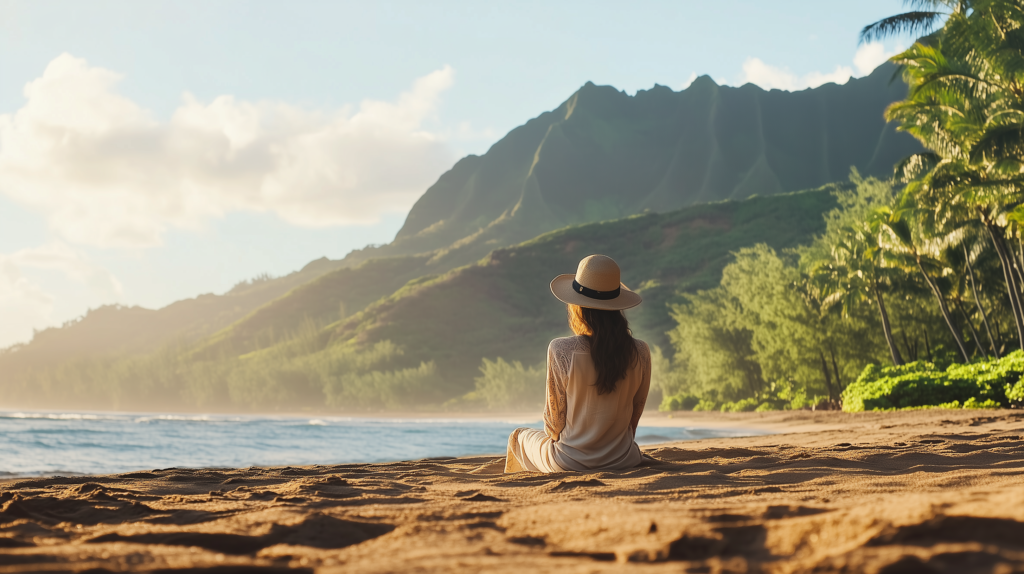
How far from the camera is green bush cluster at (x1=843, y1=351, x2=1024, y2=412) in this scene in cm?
1373

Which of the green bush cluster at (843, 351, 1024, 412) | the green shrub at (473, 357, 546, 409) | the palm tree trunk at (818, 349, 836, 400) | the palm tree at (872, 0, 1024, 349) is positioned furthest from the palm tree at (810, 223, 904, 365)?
the green shrub at (473, 357, 546, 409)

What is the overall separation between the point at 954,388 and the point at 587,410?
14.2 metres

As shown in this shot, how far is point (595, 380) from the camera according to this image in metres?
4.14

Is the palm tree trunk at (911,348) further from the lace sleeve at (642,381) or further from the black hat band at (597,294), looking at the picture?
the black hat band at (597,294)

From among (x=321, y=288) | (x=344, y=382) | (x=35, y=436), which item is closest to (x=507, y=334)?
(x=344, y=382)

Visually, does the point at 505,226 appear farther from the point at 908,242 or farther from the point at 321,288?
the point at 908,242

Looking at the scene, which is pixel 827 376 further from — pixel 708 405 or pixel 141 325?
pixel 141 325

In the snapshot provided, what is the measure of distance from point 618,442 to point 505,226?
157101mm

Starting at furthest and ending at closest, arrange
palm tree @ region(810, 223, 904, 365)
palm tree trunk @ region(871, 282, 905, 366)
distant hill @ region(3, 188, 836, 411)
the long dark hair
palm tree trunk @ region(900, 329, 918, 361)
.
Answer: distant hill @ region(3, 188, 836, 411), palm tree trunk @ region(900, 329, 918, 361), palm tree @ region(810, 223, 904, 365), palm tree trunk @ region(871, 282, 905, 366), the long dark hair

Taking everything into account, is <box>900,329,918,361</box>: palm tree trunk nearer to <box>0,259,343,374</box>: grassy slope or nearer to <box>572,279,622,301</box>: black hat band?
<box>572,279,622,301</box>: black hat band

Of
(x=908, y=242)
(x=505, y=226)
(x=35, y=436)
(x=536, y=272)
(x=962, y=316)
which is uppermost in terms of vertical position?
(x=505, y=226)

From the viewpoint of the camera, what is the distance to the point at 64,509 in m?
3.11

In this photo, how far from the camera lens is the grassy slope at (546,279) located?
274 feet

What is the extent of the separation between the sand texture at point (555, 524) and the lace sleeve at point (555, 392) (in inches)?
12.3
